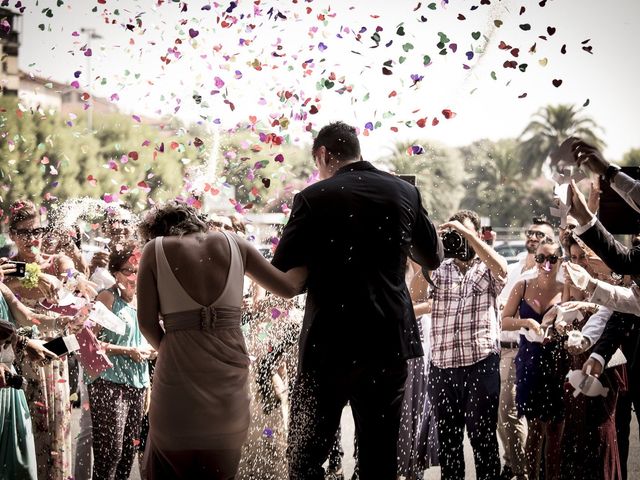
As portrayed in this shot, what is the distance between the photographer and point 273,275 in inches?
158

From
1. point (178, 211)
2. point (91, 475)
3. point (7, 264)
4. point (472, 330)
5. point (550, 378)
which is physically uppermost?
point (178, 211)

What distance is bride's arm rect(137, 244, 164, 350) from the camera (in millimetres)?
3900

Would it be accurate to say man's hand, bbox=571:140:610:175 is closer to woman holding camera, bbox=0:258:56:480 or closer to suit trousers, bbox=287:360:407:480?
suit trousers, bbox=287:360:407:480

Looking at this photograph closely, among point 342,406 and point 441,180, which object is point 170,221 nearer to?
point 342,406

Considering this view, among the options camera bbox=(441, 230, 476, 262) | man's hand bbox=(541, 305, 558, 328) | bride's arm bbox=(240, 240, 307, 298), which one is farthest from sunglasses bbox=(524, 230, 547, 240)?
bride's arm bbox=(240, 240, 307, 298)

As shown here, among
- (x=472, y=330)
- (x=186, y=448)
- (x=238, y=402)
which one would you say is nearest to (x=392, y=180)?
(x=238, y=402)

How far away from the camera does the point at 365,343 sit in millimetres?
3965

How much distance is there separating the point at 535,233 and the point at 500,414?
1519 mm

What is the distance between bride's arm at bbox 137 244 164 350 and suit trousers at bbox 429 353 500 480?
256 centimetres

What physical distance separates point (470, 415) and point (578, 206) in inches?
72.6

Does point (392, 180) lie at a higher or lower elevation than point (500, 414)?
higher

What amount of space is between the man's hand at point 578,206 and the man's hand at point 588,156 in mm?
140

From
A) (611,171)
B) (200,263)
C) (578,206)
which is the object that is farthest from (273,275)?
(611,171)

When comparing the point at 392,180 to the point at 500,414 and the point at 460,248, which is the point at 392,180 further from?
the point at 500,414
